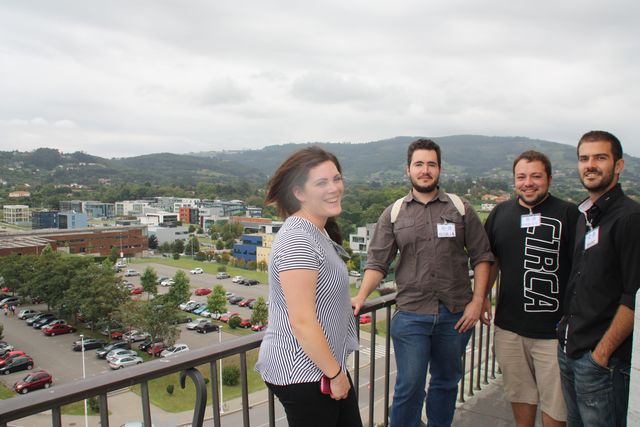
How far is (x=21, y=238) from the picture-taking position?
43656mm

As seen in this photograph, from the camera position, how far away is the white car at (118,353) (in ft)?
77.5

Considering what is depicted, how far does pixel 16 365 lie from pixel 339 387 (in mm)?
27747

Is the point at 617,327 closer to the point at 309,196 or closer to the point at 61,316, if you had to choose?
the point at 309,196

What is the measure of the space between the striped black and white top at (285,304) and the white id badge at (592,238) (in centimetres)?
119

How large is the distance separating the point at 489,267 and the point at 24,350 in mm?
31196

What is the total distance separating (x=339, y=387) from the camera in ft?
4.69

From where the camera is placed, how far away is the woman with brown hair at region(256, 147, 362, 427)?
4.44 ft

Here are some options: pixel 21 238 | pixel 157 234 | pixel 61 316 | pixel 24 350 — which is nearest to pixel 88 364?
pixel 24 350

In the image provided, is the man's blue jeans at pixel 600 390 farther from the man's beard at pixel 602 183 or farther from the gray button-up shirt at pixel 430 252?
the man's beard at pixel 602 183

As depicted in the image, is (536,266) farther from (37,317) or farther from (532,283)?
(37,317)

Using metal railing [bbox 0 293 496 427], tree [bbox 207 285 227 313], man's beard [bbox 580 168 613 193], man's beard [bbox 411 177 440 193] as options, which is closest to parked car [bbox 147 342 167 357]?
tree [bbox 207 285 227 313]

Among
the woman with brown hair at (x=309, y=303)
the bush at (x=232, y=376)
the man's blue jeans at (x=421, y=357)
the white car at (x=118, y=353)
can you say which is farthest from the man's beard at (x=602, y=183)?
the white car at (x=118, y=353)

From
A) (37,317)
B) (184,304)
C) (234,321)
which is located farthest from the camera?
(184,304)

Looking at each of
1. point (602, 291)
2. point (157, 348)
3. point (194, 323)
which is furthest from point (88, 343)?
point (602, 291)
